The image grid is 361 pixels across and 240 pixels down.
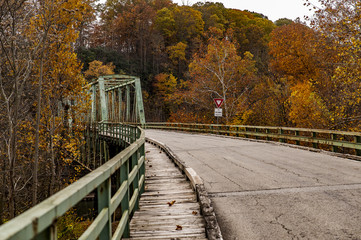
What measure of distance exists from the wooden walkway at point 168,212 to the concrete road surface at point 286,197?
1.51 ft

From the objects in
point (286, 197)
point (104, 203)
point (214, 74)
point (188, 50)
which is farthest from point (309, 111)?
point (188, 50)

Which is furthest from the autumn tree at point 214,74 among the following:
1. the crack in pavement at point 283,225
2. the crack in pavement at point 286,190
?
the crack in pavement at point 283,225

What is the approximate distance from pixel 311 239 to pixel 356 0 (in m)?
11.5

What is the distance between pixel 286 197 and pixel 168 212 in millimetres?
2372

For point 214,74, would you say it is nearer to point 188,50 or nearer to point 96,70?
point 96,70

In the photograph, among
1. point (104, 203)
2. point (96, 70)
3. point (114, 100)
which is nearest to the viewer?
point (104, 203)

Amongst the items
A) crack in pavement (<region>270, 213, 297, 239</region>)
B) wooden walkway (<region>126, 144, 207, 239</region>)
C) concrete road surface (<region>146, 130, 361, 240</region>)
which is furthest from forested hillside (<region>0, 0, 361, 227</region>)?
crack in pavement (<region>270, 213, 297, 239</region>)

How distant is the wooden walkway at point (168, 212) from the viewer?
14.0 feet

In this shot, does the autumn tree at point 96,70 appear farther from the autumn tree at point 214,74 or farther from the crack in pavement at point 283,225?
the crack in pavement at point 283,225

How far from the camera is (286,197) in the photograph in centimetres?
588

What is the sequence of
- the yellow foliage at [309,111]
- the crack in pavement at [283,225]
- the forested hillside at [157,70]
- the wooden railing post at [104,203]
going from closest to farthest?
1. the wooden railing post at [104,203]
2. the crack in pavement at [283,225]
3. the forested hillside at [157,70]
4. the yellow foliage at [309,111]

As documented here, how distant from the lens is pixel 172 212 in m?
5.20

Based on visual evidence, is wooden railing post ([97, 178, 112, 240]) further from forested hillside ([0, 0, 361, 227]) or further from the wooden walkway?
forested hillside ([0, 0, 361, 227])

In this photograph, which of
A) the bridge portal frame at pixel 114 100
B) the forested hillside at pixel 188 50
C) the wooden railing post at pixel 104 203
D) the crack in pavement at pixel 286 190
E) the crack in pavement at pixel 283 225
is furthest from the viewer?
the bridge portal frame at pixel 114 100
